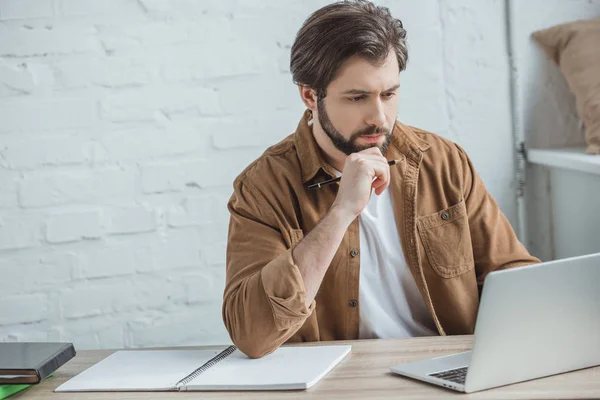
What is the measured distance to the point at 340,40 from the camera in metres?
1.73

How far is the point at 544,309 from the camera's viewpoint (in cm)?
121

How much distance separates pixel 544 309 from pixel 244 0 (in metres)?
1.46

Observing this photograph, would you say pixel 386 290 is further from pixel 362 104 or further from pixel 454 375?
pixel 454 375

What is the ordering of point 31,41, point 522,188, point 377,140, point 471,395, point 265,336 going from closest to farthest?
point 471,395 → point 265,336 → point 377,140 → point 31,41 → point 522,188

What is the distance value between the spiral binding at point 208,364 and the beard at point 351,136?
0.49 metres

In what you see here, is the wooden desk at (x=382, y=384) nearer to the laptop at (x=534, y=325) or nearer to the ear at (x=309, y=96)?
the laptop at (x=534, y=325)

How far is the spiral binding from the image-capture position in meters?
1.36

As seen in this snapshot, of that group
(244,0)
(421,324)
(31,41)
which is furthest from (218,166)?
(421,324)

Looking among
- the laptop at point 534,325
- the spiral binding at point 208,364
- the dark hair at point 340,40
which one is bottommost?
the spiral binding at point 208,364

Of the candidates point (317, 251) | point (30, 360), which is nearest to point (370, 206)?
point (317, 251)

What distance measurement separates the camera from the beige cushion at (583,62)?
2.24 metres

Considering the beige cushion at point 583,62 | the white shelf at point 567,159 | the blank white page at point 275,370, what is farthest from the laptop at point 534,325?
the beige cushion at point 583,62

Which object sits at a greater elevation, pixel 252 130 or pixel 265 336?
pixel 252 130

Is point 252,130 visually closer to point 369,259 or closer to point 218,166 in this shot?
point 218,166
